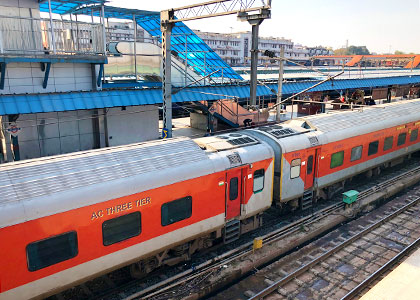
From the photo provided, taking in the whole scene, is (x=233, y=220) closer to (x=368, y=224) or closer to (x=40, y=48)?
(x=368, y=224)

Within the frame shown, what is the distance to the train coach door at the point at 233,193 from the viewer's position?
40.6 feet

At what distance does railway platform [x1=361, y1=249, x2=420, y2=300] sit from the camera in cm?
960

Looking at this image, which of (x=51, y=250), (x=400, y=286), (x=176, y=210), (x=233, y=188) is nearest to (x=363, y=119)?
(x=233, y=188)

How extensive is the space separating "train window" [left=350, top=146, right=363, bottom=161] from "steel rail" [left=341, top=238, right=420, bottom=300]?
192 inches

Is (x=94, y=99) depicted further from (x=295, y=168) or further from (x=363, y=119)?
(x=363, y=119)

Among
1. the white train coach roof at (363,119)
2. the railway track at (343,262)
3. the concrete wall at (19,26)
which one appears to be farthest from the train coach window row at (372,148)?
the concrete wall at (19,26)

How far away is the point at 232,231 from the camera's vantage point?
1333cm

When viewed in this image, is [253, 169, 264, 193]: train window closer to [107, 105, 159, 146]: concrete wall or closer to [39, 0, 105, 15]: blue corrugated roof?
[107, 105, 159, 146]: concrete wall

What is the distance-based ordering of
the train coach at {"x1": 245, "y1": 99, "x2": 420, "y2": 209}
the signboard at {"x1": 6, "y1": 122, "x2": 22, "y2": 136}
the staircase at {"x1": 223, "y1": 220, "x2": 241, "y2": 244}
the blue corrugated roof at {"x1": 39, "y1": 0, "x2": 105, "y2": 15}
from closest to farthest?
the staircase at {"x1": 223, "y1": 220, "x2": 241, "y2": 244} < the train coach at {"x1": 245, "y1": 99, "x2": 420, "y2": 209} < the signboard at {"x1": 6, "y1": 122, "x2": 22, "y2": 136} < the blue corrugated roof at {"x1": 39, "y1": 0, "x2": 105, "y2": 15}

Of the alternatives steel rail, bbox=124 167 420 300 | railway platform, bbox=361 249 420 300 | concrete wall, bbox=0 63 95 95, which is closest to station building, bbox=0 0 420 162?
concrete wall, bbox=0 63 95 95

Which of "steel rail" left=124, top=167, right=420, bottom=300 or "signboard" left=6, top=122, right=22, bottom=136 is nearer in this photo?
"steel rail" left=124, top=167, right=420, bottom=300

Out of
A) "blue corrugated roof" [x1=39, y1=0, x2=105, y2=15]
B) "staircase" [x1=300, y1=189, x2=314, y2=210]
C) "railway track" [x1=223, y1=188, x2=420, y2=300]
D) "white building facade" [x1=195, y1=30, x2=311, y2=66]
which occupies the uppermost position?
"white building facade" [x1=195, y1=30, x2=311, y2=66]

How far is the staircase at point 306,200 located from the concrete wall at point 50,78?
1180 cm

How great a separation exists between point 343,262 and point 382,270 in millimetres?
1286
